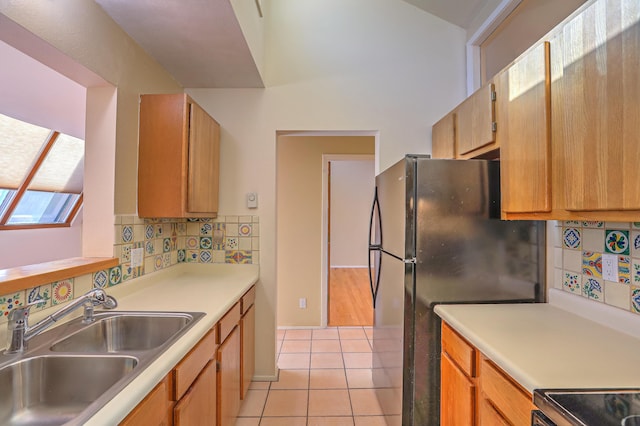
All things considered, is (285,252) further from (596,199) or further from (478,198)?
(596,199)

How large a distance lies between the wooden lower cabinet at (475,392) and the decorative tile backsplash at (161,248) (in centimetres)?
155

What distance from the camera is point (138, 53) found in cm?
191

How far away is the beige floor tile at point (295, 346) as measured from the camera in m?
3.02

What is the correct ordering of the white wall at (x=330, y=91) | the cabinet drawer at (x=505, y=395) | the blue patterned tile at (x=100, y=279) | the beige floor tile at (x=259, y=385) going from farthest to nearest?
the white wall at (x=330, y=91)
the beige floor tile at (x=259, y=385)
the blue patterned tile at (x=100, y=279)
the cabinet drawer at (x=505, y=395)

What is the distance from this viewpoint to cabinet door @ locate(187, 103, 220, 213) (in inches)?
77.5

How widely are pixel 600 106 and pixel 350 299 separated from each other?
13.7ft

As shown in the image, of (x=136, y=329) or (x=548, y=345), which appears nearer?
(x=548, y=345)

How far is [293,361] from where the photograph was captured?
9.20 ft

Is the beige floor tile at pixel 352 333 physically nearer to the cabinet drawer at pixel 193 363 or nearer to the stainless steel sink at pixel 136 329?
the cabinet drawer at pixel 193 363

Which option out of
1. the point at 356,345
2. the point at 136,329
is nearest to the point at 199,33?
the point at 136,329

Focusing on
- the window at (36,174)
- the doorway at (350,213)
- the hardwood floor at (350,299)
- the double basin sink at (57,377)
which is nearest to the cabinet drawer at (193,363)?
the double basin sink at (57,377)

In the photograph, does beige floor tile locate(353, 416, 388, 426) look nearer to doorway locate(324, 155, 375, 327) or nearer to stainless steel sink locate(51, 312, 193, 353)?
stainless steel sink locate(51, 312, 193, 353)

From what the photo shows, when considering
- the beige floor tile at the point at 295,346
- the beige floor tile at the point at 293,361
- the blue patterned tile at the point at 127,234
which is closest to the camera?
the blue patterned tile at the point at 127,234

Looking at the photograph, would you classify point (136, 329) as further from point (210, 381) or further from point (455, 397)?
point (455, 397)
